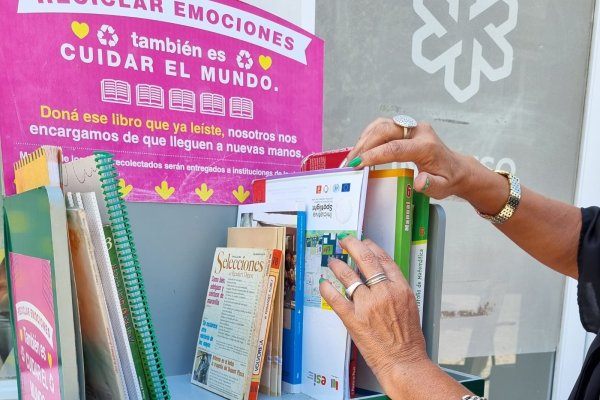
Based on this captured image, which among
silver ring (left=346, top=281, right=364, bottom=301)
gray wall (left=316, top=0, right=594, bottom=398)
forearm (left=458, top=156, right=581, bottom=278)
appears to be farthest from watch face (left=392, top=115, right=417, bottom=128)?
gray wall (left=316, top=0, right=594, bottom=398)

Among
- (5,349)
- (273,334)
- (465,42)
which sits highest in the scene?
(465,42)

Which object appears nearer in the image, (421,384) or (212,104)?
(421,384)

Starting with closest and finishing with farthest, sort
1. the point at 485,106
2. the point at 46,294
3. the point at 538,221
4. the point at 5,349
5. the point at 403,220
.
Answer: the point at 46,294, the point at 403,220, the point at 538,221, the point at 5,349, the point at 485,106

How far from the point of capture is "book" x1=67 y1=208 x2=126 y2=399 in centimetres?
52

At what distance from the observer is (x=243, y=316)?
782 mm

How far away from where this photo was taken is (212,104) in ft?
3.28

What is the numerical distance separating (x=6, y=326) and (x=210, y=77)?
0.84 metres

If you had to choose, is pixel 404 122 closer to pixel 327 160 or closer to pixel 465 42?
pixel 327 160

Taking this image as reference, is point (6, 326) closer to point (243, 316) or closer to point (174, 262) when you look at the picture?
point (174, 262)

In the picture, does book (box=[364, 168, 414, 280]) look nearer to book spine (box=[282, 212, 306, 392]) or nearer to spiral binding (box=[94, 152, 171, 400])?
book spine (box=[282, 212, 306, 392])

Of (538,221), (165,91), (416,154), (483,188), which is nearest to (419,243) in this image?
(416,154)

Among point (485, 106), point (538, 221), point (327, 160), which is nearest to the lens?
point (327, 160)

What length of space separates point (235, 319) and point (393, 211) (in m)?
0.35

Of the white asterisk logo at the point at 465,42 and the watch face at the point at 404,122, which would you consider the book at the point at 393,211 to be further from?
the white asterisk logo at the point at 465,42
